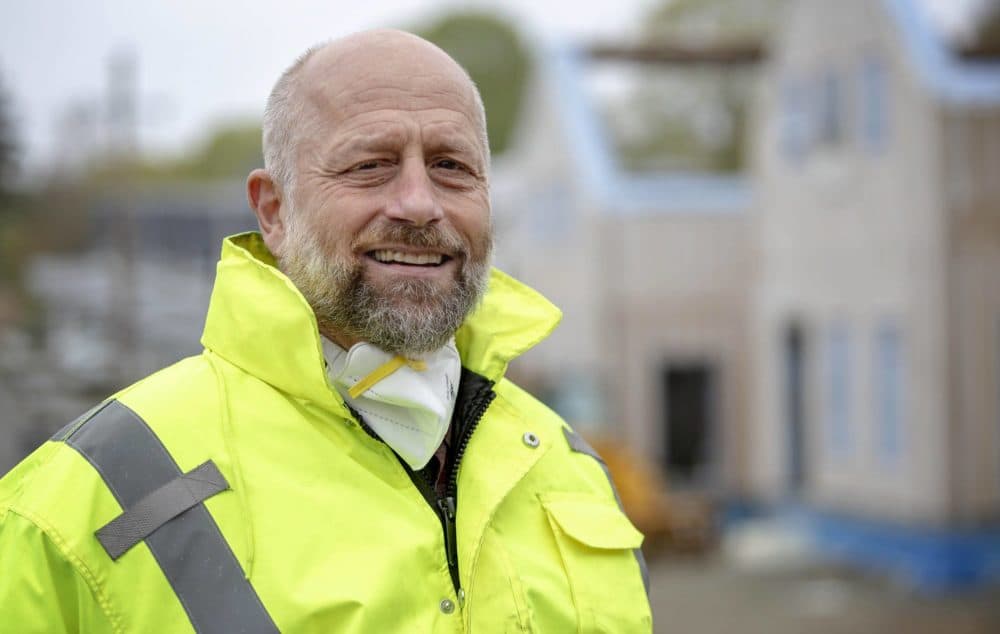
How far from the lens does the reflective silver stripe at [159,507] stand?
177cm

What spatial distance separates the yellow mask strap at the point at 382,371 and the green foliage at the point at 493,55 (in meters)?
39.3

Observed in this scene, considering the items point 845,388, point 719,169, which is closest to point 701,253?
point 845,388

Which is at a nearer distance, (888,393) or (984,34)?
(888,393)

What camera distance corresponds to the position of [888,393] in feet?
41.1

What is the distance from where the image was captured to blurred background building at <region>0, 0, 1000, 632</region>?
1169cm

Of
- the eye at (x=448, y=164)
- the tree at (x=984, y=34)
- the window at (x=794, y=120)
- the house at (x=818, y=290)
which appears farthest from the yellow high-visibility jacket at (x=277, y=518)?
the window at (x=794, y=120)

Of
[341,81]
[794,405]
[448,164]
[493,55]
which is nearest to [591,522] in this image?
[448,164]

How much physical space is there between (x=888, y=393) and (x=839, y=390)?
3.60ft

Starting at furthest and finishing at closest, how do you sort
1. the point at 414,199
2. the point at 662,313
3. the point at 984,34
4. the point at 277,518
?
the point at 984,34 → the point at 662,313 → the point at 414,199 → the point at 277,518

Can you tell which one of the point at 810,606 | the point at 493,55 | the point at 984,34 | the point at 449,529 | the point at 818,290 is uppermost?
the point at 493,55

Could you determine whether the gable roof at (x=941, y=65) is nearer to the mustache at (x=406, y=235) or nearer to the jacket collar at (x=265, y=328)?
the mustache at (x=406, y=235)

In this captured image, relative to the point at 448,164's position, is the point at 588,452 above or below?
below

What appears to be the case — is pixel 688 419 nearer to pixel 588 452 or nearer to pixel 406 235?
pixel 588 452

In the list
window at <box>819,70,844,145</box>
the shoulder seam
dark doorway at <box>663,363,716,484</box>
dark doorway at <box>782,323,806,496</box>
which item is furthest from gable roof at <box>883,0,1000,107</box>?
the shoulder seam
